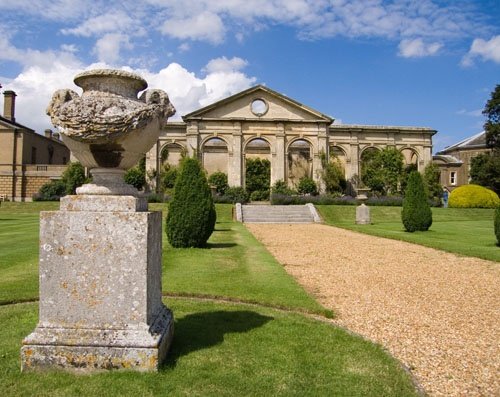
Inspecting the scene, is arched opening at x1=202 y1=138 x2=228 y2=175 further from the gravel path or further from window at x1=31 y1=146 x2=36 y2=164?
the gravel path

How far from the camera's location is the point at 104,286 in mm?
3273

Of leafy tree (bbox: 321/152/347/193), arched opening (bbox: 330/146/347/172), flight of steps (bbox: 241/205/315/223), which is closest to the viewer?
flight of steps (bbox: 241/205/315/223)

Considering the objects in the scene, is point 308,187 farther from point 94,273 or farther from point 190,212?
point 94,273

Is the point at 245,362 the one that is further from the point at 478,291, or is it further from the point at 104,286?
the point at 478,291

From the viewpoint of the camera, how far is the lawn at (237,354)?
9.90 feet

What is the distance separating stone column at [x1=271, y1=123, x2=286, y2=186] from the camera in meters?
37.2

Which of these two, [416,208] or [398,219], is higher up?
[416,208]

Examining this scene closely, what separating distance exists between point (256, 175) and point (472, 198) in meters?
19.3

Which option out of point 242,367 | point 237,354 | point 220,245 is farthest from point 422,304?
point 220,245

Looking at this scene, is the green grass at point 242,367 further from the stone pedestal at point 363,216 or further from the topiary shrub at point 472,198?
the topiary shrub at point 472,198

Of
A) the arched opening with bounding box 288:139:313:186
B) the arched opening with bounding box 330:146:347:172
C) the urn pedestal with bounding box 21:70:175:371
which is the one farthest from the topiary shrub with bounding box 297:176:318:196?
the urn pedestal with bounding box 21:70:175:371

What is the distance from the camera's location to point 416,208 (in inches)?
694

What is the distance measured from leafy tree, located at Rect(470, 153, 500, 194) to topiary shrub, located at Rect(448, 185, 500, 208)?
37.5 ft

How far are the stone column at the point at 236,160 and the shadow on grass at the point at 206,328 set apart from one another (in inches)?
1246
